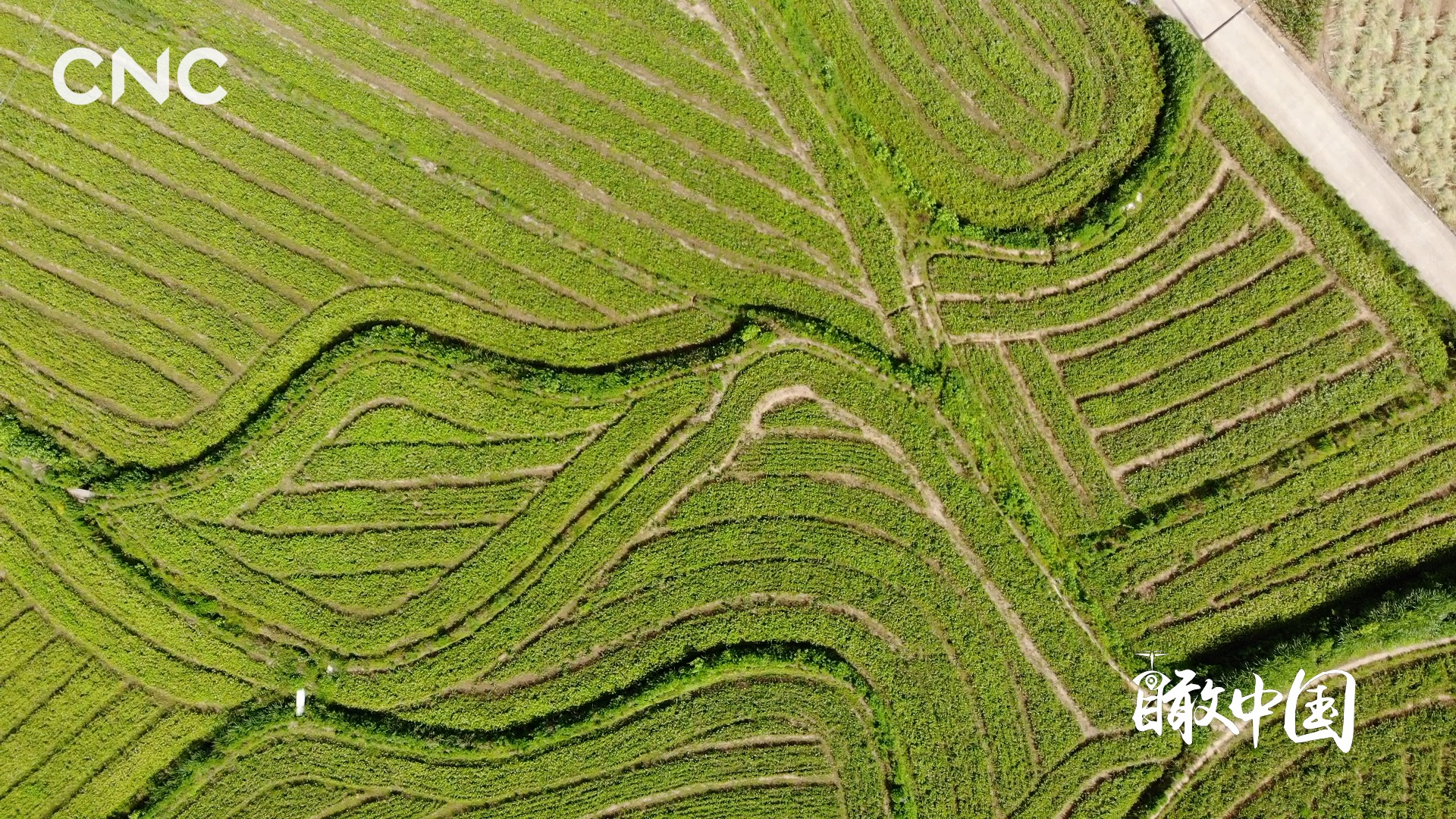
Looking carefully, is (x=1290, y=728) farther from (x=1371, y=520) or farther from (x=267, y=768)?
(x=267, y=768)

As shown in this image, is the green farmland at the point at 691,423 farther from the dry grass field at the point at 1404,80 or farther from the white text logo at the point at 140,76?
the dry grass field at the point at 1404,80

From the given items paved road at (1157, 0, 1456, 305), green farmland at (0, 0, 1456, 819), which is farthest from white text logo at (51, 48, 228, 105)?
paved road at (1157, 0, 1456, 305)

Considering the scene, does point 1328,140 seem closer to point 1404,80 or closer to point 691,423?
point 1404,80

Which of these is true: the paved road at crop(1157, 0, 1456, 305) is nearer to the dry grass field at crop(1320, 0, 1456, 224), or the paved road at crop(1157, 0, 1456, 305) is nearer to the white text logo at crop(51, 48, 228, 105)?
the dry grass field at crop(1320, 0, 1456, 224)

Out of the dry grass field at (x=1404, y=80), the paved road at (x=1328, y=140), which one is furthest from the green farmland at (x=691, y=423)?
the dry grass field at (x=1404, y=80)

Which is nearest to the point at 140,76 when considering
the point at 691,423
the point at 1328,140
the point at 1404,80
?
the point at 691,423

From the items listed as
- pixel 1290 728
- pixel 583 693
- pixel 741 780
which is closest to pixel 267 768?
pixel 583 693

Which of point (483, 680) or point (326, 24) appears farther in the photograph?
point (326, 24)
